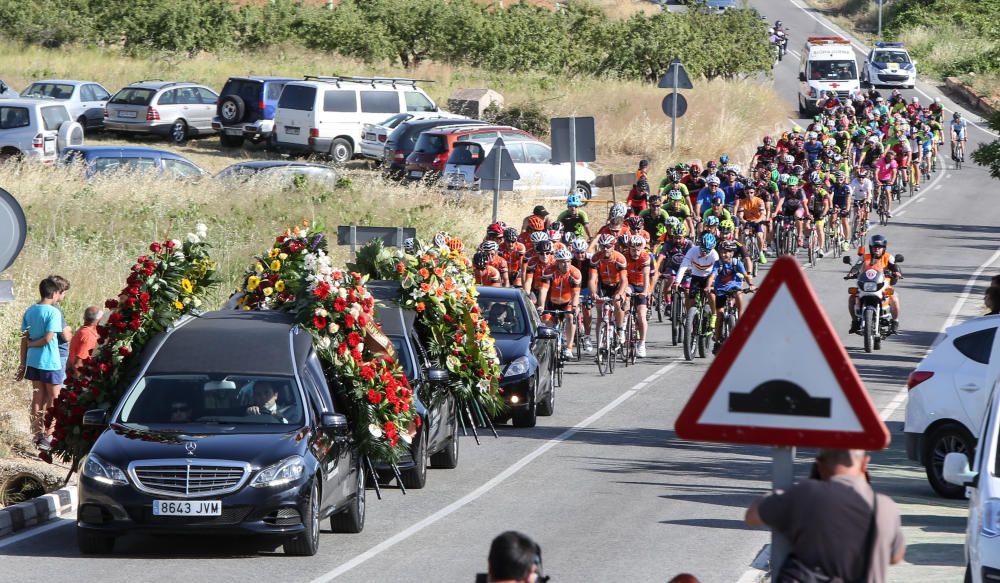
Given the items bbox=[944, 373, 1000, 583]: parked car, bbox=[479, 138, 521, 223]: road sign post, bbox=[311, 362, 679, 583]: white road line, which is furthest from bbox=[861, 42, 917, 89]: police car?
bbox=[944, 373, 1000, 583]: parked car

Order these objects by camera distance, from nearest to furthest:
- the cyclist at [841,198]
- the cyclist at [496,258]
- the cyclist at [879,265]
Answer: the cyclist at [496,258] < the cyclist at [879,265] < the cyclist at [841,198]

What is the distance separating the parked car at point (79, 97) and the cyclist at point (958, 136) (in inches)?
971

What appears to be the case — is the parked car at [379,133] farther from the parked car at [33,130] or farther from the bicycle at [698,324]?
the bicycle at [698,324]

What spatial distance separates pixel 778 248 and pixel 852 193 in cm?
391

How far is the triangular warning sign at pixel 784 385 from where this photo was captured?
5754 millimetres

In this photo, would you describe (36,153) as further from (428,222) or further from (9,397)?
(9,397)

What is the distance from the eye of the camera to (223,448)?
1184 centimetres

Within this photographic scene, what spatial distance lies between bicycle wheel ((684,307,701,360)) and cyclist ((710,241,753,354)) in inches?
13.4

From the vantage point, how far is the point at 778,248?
32.9 metres

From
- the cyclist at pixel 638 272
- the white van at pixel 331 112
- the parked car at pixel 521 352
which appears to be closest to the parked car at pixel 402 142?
the white van at pixel 331 112

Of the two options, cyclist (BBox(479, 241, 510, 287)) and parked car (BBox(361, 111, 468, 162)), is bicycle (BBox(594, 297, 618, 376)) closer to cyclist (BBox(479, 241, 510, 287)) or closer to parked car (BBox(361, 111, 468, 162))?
cyclist (BBox(479, 241, 510, 287))

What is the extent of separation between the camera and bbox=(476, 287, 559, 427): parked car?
18.7 metres

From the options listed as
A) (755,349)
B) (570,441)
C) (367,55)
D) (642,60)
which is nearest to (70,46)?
(367,55)

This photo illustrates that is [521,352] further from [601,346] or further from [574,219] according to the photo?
[574,219]
